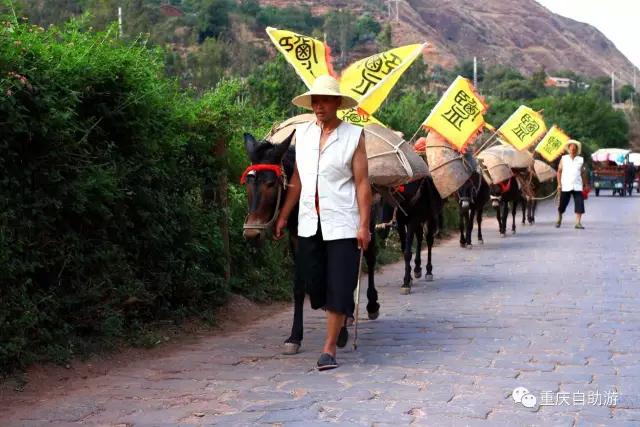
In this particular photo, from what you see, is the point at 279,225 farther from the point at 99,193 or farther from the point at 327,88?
the point at 99,193

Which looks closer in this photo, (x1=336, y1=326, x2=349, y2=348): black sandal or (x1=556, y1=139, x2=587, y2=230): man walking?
(x1=336, y1=326, x2=349, y2=348): black sandal

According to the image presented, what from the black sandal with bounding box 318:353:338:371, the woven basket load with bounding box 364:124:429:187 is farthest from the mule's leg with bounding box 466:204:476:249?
the black sandal with bounding box 318:353:338:371

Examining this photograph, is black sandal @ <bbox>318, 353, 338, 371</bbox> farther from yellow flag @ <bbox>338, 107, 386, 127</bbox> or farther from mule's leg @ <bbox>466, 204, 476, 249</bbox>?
mule's leg @ <bbox>466, 204, 476, 249</bbox>

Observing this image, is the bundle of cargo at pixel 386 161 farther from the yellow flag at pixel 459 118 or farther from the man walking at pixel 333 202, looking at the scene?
the yellow flag at pixel 459 118

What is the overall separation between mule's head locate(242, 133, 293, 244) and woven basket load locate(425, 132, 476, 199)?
796cm

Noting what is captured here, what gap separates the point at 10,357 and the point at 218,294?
11.2 feet

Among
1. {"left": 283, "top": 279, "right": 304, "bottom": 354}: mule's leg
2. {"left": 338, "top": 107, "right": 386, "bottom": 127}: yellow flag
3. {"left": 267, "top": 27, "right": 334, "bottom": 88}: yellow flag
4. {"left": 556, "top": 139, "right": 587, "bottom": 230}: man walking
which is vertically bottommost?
{"left": 283, "top": 279, "right": 304, "bottom": 354}: mule's leg

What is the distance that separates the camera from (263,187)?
8.00m

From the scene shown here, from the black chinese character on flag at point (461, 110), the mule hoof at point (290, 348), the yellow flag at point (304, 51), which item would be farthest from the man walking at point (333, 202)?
the black chinese character on flag at point (461, 110)

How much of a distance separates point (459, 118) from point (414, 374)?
373 inches

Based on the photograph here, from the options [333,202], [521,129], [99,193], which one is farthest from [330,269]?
[521,129]

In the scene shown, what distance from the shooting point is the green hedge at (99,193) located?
23.1 ft

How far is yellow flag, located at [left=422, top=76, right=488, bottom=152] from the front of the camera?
16078 mm

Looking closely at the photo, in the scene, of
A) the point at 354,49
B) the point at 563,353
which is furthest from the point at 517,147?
the point at 354,49
